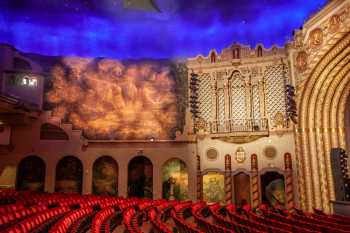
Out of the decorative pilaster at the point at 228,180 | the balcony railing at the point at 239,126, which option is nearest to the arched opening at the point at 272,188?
the decorative pilaster at the point at 228,180

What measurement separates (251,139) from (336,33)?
6646 millimetres

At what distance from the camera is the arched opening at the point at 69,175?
725 inches

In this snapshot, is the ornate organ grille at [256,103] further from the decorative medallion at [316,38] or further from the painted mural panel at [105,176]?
the painted mural panel at [105,176]

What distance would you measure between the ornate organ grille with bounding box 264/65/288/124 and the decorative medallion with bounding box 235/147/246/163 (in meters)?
2.34

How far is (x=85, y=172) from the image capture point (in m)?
18.5

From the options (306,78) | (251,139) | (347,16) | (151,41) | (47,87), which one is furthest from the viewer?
(151,41)

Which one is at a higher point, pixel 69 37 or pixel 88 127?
pixel 69 37

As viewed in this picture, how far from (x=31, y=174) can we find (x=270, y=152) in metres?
12.9

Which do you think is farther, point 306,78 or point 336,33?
point 306,78

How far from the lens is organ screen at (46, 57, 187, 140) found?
19.2m

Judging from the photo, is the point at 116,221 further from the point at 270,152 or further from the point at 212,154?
the point at 270,152

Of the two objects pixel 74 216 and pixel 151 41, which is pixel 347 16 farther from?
pixel 151 41

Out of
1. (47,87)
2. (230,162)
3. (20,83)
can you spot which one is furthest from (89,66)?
(230,162)

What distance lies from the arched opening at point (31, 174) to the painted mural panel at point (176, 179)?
6.65 metres
